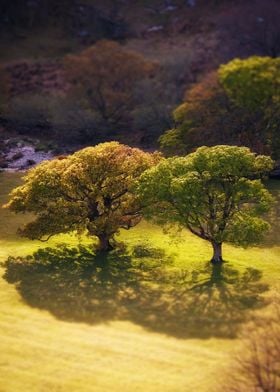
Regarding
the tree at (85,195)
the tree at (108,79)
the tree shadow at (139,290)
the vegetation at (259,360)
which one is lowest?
the vegetation at (259,360)

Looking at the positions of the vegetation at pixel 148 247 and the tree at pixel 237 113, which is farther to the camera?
the tree at pixel 237 113

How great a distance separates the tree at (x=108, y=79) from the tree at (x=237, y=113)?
627 inches

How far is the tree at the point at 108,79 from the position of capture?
253 feet

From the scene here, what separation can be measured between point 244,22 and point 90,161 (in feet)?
215

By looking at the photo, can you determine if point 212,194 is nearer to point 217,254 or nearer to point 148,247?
point 217,254

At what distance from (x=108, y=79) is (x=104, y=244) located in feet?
133

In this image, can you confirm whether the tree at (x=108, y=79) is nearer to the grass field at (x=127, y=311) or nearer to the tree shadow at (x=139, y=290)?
the grass field at (x=127, y=311)

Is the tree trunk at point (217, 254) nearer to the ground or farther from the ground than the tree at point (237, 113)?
nearer to the ground

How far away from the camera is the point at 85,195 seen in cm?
4097

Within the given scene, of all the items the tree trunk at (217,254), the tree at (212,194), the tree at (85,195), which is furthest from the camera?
the tree at (85,195)

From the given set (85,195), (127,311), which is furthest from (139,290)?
(85,195)

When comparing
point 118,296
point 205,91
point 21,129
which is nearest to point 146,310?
point 118,296

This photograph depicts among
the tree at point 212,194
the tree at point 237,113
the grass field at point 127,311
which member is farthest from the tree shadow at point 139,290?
the tree at point 237,113

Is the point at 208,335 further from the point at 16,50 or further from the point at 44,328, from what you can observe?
the point at 16,50
